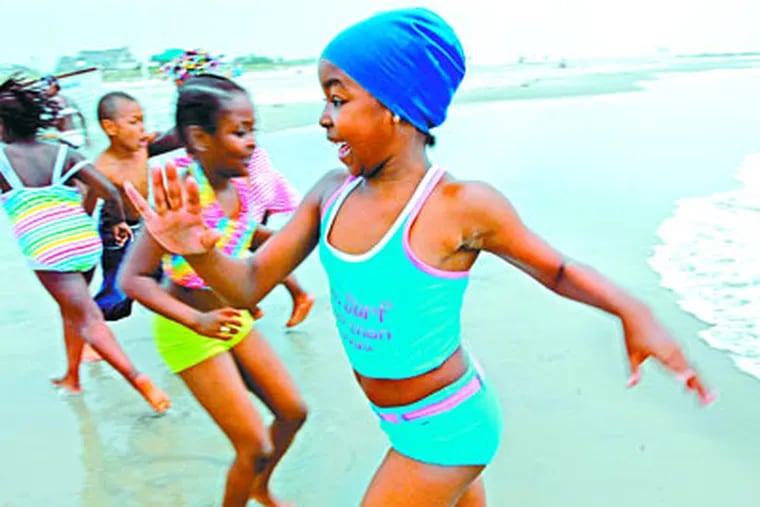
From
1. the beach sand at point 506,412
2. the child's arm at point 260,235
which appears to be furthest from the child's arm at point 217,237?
the beach sand at point 506,412

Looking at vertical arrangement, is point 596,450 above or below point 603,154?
above

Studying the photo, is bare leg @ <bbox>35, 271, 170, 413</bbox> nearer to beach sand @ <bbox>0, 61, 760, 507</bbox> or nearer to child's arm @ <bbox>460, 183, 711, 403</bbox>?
beach sand @ <bbox>0, 61, 760, 507</bbox>

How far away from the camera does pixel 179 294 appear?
2766mm

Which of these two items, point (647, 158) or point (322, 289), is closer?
point (322, 289)

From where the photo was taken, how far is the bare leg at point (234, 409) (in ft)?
8.78

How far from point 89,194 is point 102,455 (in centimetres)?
150

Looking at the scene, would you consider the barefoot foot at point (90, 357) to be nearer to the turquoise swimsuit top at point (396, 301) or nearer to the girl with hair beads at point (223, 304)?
the girl with hair beads at point (223, 304)

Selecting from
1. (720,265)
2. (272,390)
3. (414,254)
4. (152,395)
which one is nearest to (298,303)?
(152,395)

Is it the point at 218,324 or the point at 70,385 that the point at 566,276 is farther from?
the point at 70,385

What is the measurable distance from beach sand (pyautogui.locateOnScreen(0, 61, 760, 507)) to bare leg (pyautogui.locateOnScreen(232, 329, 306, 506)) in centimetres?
39

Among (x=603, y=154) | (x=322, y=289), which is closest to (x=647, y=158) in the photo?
(x=603, y=154)

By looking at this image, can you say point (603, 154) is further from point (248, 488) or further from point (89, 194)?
point (248, 488)

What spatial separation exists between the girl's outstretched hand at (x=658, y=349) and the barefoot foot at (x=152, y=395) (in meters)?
2.30

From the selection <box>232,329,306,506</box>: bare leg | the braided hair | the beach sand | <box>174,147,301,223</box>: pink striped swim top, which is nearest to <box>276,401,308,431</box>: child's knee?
<box>232,329,306,506</box>: bare leg
